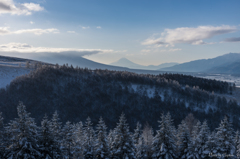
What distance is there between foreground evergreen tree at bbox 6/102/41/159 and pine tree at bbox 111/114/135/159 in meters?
10.3

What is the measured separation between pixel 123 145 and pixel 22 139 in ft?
43.7

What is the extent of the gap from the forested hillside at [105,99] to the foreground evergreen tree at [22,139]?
6783cm

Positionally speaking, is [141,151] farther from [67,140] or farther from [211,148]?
[67,140]

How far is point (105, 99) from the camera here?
110 m

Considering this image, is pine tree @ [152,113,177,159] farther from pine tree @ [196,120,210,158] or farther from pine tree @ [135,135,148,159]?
pine tree @ [196,120,210,158]

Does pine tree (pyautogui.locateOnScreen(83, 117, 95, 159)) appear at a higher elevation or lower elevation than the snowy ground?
lower

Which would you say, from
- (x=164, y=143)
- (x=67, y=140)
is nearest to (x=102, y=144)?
(x=67, y=140)

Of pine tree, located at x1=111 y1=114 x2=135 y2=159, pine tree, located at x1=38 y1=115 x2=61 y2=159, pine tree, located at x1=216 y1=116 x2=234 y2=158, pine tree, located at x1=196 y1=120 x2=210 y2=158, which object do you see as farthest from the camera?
pine tree, located at x1=196 y1=120 x2=210 y2=158

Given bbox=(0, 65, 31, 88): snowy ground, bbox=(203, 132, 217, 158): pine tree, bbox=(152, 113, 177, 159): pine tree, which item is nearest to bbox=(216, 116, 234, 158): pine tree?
bbox=(203, 132, 217, 158): pine tree

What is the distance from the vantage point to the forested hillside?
3775 inches

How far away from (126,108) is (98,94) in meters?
18.8

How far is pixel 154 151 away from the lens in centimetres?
2911

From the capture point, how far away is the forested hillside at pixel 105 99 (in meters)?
95.9

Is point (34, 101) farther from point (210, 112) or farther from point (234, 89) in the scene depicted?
point (234, 89)
